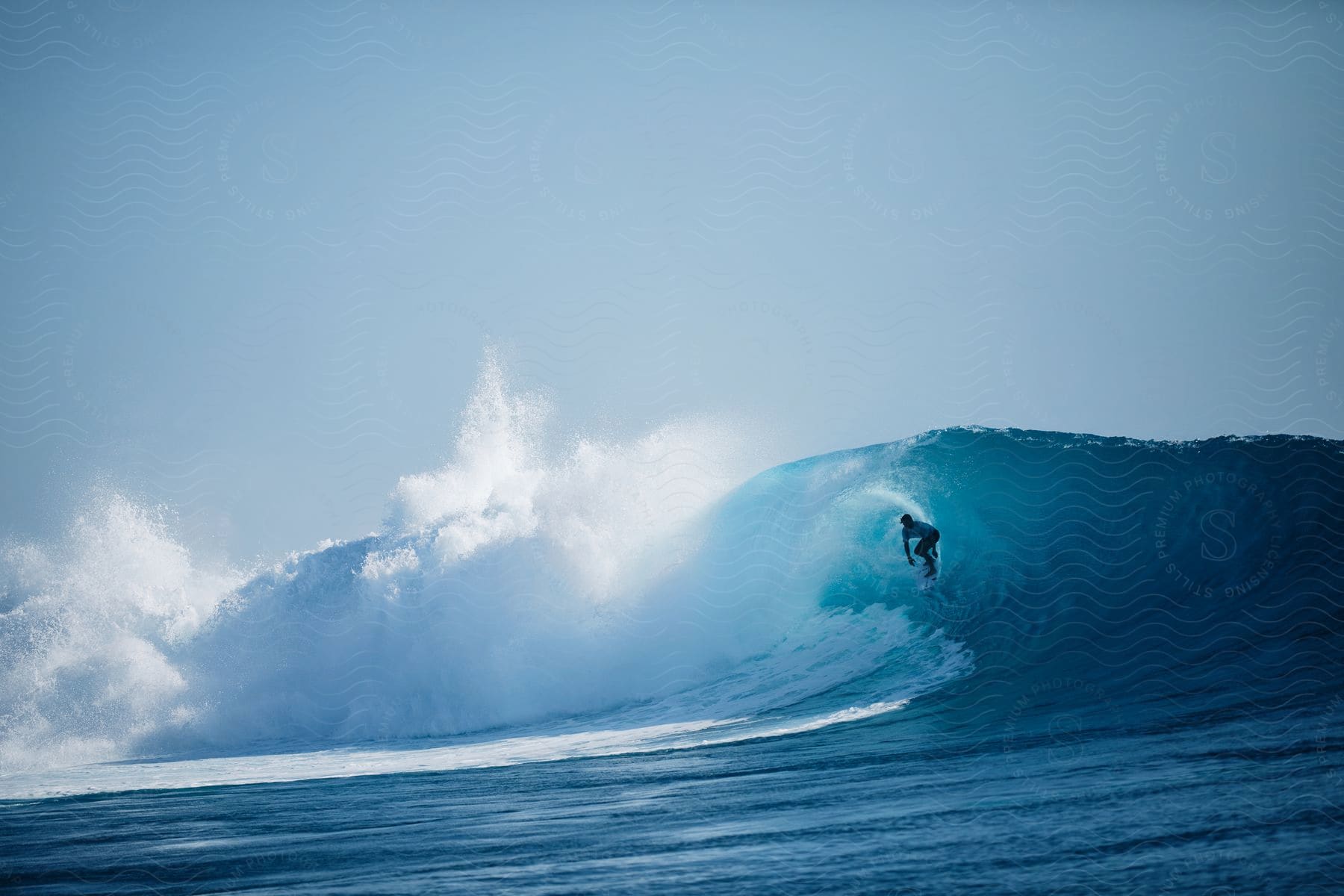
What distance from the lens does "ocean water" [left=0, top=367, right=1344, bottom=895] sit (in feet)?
13.2

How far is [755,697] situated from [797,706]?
87 cm

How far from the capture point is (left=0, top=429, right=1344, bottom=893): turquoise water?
13.0ft

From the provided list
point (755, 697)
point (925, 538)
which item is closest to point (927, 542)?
point (925, 538)

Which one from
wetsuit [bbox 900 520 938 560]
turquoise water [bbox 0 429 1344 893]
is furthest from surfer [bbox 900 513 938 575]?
turquoise water [bbox 0 429 1344 893]

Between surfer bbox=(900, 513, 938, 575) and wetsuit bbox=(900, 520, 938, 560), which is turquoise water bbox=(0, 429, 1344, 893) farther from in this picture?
wetsuit bbox=(900, 520, 938, 560)

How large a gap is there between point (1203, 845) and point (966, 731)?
314 centimetres

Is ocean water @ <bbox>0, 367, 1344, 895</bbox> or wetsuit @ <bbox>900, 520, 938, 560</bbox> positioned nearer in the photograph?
ocean water @ <bbox>0, 367, 1344, 895</bbox>

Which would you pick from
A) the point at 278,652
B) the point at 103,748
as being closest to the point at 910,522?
the point at 278,652

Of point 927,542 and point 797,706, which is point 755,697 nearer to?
point 797,706

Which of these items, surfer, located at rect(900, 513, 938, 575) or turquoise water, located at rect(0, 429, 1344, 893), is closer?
turquoise water, located at rect(0, 429, 1344, 893)

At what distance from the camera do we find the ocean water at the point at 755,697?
158 inches

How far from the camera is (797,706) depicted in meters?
9.30

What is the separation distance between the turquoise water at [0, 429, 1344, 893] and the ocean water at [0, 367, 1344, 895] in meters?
0.04

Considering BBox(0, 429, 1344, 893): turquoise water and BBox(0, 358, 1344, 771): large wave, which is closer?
BBox(0, 429, 1344, 893): turquoise water
